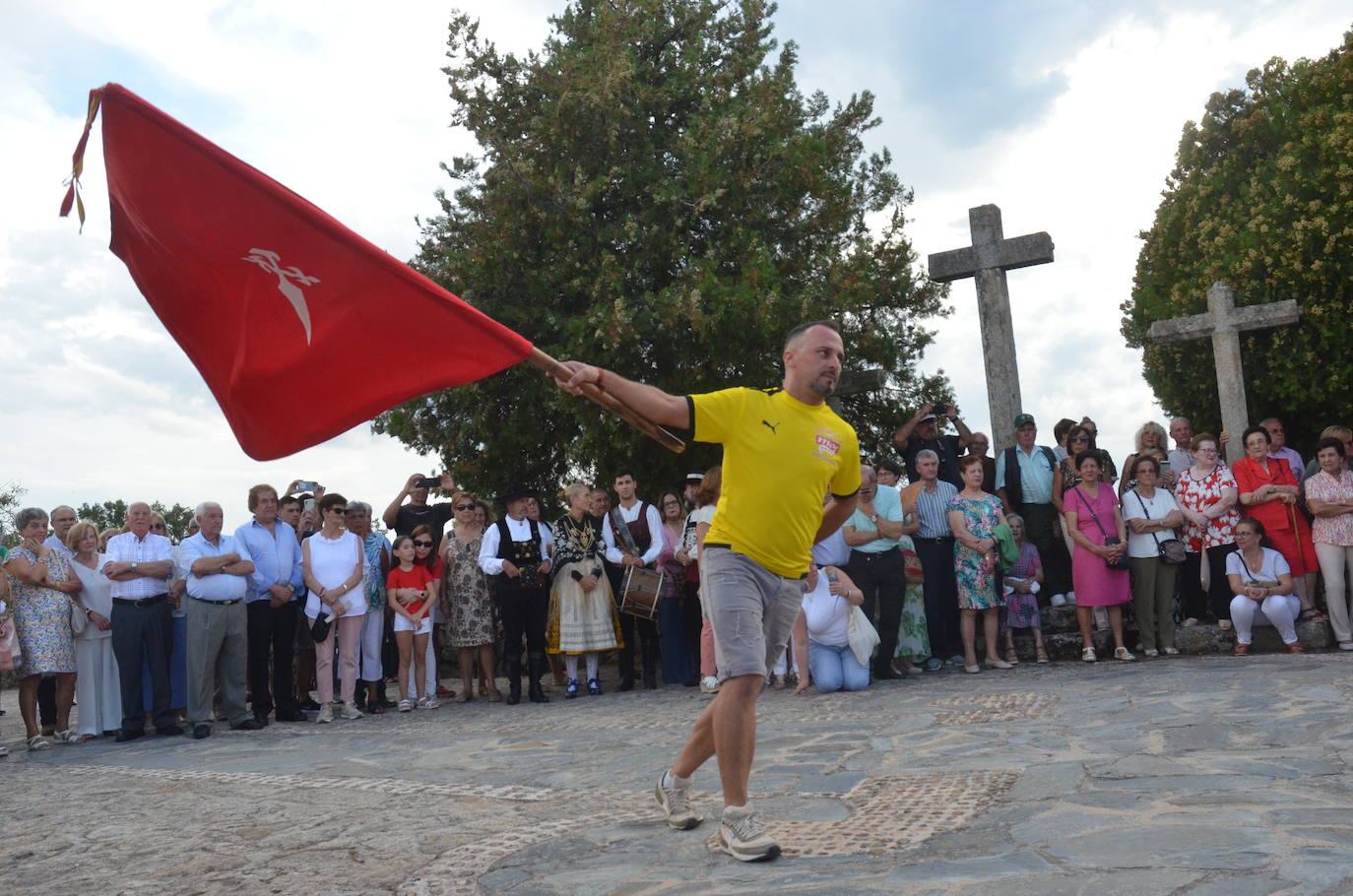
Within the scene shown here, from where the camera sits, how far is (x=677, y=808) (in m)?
5.57

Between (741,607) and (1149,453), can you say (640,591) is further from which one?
(741,607)

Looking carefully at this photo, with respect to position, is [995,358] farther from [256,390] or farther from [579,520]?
[256,390]

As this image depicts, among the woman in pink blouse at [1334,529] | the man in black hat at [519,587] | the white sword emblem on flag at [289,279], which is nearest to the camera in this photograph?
the white sword emblem on flag at [289,279]

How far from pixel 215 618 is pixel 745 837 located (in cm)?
790

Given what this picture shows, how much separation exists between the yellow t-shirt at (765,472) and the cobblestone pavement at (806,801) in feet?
4.25

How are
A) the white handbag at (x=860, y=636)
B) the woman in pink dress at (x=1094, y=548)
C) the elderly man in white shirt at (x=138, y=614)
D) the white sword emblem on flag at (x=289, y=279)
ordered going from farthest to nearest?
the woman in pink dress at (x=1094, y=548)
the elderly man in white shirt at (x=138, y=614)
the white handbag at (x=860, y=636)
the white sword emblem on flag at (x=289, y=279)

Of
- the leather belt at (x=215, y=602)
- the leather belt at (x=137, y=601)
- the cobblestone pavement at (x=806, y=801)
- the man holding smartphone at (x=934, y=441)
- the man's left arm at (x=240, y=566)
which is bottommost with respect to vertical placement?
the cobblestone pavement at (x=806, y=801)

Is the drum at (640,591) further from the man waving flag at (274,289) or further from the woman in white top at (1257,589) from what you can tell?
the man waving flag at (274,289)

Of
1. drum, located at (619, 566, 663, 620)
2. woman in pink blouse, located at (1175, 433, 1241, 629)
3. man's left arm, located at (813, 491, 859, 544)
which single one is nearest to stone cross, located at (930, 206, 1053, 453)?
woman in pink blouse, located at (1175, 433, 1241, 629)

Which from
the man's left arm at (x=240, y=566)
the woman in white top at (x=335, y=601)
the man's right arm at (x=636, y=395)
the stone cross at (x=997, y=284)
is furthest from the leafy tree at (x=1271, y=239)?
the man's right arm at (x=636, y=395)

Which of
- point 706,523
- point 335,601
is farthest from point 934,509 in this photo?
point 335,601

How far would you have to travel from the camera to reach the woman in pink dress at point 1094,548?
11.8 meters

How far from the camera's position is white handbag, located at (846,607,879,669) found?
36.1 feet

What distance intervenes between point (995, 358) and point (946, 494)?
3.43m
